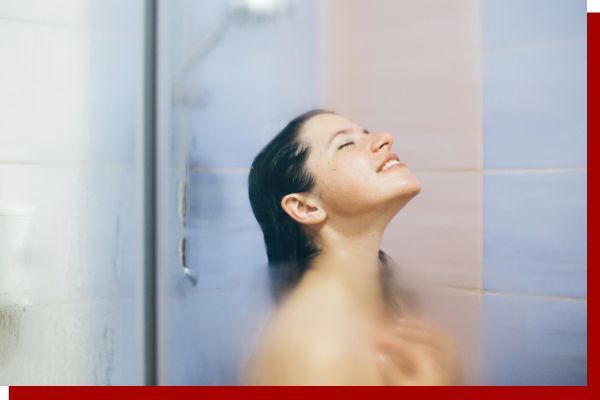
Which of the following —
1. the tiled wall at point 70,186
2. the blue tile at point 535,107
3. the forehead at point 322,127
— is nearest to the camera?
the blue tile at point 535,107

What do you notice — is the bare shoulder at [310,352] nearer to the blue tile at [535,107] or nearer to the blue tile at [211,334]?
the blue tile at [211,334]

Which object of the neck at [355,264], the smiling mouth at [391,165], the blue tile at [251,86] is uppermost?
the blue tile at [251,86]

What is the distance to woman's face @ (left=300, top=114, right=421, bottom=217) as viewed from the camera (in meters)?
A: 0.96

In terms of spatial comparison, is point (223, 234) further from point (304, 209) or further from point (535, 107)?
point (535, 107)

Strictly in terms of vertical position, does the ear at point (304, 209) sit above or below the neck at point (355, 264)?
above

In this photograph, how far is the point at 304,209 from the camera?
39.3 inches

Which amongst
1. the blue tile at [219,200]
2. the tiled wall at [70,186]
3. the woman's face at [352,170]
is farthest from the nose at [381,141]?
the tiled wall at [70,186]

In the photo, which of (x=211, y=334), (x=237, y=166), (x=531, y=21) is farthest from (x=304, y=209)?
(x=531, y=21)

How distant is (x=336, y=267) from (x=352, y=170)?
15 cm

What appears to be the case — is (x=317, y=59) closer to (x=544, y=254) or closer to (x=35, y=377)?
(x=544, y=254)

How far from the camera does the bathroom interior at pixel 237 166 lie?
2.94ft

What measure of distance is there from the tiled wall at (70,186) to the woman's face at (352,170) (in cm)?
41

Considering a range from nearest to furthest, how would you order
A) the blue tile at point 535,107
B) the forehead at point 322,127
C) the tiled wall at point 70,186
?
the blue tile at point 535,107 < the forehead at point 322,127 < the tiled wall at point 70,186

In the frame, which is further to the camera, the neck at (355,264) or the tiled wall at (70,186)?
the tiled wall at (70,186)
